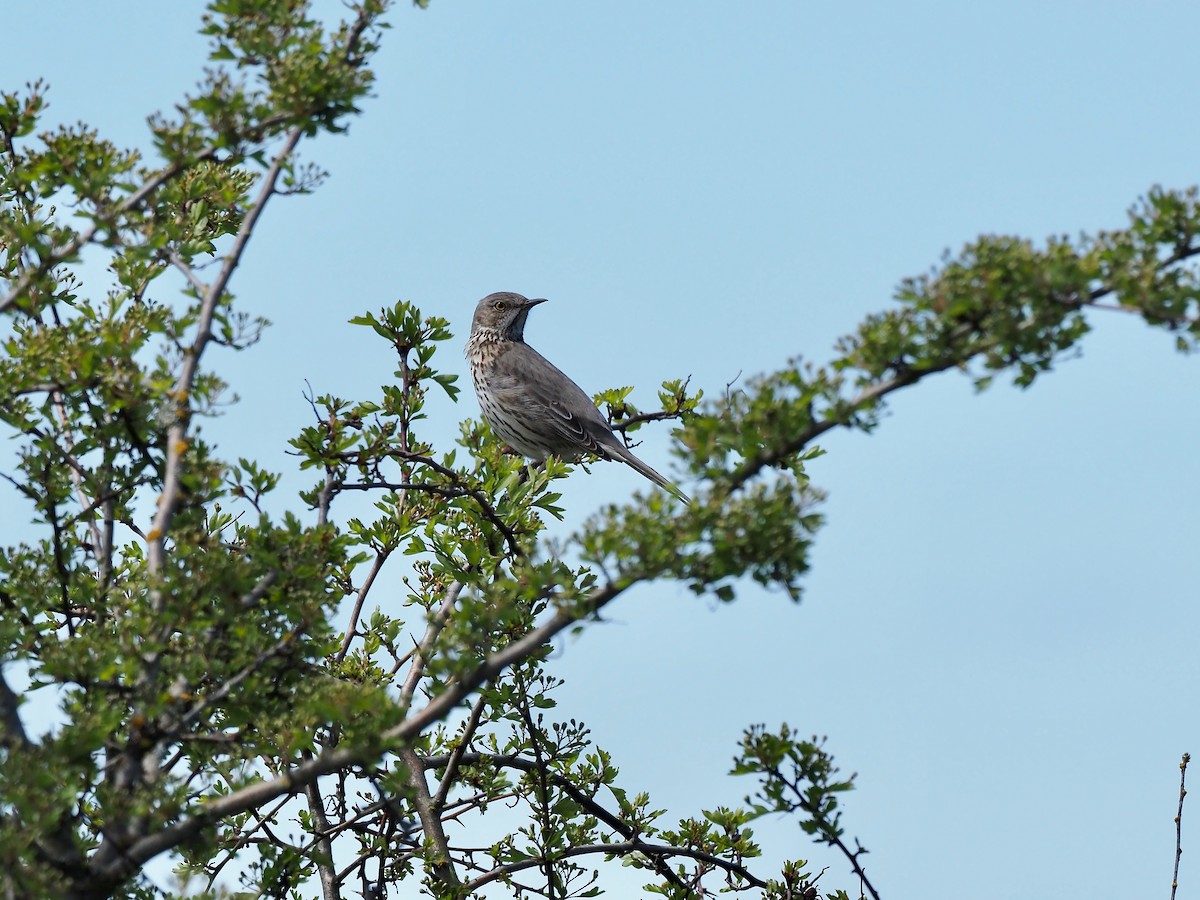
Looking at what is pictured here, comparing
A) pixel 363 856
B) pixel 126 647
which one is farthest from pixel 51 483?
pixel 363 856

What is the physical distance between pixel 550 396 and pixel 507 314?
1.99 meters

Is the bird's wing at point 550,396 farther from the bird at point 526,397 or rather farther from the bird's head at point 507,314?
the bird's head at point 507,314

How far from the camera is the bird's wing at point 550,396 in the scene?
522 inches

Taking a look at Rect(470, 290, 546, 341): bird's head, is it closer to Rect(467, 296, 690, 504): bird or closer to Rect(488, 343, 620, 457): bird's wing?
Rect(467, 296, 690, 504): bird

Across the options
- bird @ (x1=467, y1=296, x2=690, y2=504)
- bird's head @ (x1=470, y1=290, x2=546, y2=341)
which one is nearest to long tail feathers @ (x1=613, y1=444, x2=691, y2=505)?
bird @ (x1=467, y1=296, x2=690, y2=504)

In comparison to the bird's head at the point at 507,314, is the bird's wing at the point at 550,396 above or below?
below

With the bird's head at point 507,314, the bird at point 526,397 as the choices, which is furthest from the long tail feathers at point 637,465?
the bird's head at point 507,314

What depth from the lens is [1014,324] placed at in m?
4.90

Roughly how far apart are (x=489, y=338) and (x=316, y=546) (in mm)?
9482

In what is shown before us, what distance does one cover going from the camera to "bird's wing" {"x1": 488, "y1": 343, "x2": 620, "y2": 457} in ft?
43.5

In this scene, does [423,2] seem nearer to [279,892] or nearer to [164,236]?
[164,236]

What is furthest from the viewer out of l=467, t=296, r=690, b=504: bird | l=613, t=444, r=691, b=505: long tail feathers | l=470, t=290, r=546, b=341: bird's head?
l=470, t=290, r=546, b=341: bird's head

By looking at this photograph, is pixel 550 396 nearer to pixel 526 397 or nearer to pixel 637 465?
pixel 526 397

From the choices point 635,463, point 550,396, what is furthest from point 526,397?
point 635,463
